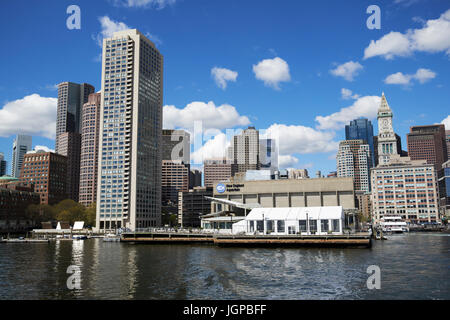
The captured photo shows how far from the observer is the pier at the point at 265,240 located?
98938mm

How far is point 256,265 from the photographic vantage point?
65375 millimetres

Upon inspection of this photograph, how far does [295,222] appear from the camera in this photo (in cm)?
11131

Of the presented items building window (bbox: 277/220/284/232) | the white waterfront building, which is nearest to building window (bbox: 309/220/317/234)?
the white waterfront building

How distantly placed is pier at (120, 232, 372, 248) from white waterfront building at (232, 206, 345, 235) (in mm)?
4945

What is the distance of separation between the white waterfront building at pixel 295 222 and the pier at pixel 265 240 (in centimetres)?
495

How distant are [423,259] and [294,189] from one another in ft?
384

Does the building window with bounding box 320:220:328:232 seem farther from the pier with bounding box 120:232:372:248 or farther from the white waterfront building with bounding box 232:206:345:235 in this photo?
the pier with bounding box 120:232:372:248

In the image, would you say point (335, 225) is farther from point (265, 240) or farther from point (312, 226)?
point (265, 240)

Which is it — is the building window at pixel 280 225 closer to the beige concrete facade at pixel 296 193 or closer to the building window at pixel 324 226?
the building window at pixel 324 226

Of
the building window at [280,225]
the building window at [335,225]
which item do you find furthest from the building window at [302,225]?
the building window at [335,225]

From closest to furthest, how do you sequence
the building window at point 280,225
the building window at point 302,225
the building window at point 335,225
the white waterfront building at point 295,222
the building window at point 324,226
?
the building window at point 335,225, the white waterfront building at point 295,222, the building window at point 324,226, the building window at point 302,225, the building window at point 280,225

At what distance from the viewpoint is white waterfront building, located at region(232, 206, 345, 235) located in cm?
10844
